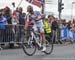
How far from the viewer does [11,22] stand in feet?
72.3

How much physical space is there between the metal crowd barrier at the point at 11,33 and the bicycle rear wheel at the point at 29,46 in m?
4.15

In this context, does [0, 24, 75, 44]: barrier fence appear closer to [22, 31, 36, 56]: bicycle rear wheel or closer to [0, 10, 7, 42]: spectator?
[0, 10, 7, 42]: spectator

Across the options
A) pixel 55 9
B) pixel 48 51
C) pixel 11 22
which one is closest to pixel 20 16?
pixel 11 22

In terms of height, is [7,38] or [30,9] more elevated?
[30,9]

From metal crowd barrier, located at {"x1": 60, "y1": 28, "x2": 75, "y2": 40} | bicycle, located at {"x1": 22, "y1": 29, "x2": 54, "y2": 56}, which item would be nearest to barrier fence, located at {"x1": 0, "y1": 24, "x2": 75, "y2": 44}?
bicycle, located at {"x1": 22, "y1": 29, "x2": 54, "y2": 56}

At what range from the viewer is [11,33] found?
2167 cm

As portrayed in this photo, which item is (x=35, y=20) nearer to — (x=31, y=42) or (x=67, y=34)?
(x=31, y=42)

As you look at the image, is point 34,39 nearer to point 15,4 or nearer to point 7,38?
point 7,38

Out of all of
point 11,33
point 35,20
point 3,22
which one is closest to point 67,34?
point 11,33

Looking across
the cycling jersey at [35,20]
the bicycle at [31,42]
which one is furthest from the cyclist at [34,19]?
the bicycle at [31,42]

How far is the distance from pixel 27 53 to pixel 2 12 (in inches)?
199

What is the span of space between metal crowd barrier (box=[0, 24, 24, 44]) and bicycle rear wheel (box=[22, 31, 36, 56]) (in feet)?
13.6

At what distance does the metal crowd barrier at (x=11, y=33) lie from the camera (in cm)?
2134

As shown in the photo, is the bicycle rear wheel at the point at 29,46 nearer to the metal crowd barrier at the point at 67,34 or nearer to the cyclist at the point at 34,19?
the cyclist at the point at 34,19
